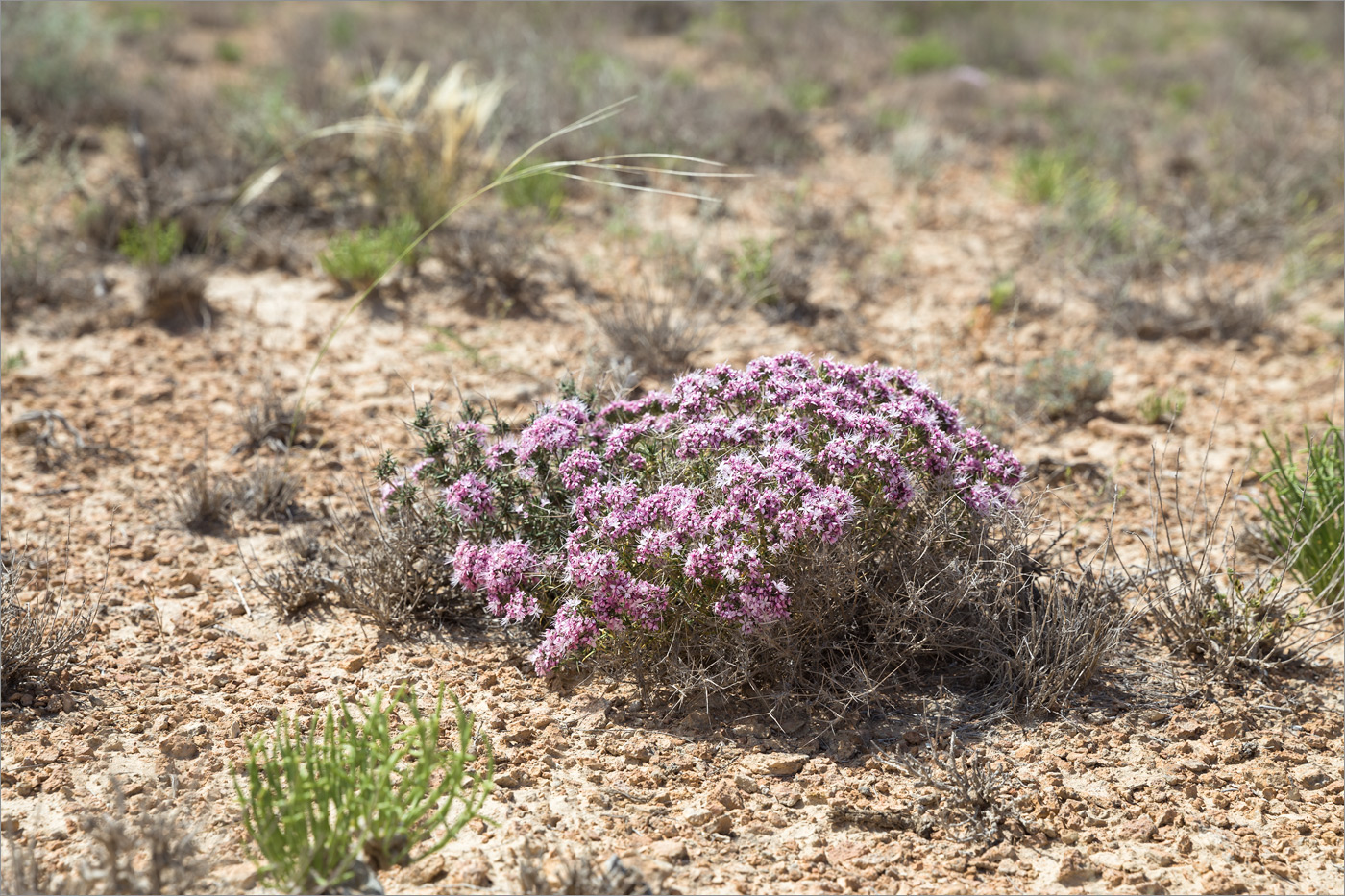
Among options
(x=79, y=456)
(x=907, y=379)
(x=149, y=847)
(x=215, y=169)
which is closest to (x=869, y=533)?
(x=907, y=379)

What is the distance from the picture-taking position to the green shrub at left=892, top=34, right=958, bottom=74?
1112cm

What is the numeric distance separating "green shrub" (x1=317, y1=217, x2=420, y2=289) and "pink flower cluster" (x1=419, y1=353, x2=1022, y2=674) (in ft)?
8.97

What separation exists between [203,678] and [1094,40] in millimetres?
14399

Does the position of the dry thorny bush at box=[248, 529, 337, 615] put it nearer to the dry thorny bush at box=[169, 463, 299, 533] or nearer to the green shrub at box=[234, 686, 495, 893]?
the dry thorny bush at box=[169, 463, 299, 533]

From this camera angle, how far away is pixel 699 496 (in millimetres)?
2842

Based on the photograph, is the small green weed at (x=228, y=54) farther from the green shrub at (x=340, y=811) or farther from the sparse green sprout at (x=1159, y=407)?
the green shrub at (x=340, y=811)

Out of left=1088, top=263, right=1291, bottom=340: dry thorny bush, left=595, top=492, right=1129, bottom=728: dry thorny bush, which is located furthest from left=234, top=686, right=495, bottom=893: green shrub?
left=1088, top=263, right=1291, bottom=340: dry thorny bush

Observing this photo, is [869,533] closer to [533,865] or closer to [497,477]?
[497,477]

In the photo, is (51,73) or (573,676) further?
(51,73)

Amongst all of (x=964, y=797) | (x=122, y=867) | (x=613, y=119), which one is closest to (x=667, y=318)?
(x=964, y=797)

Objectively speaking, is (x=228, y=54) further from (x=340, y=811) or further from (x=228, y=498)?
(x=340, y=811)

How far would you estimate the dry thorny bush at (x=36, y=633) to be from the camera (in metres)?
2.82

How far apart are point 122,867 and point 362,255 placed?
13.0ft

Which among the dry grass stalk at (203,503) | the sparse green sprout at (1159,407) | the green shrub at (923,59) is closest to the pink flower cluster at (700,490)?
the dry grass stalk at (203,503)
